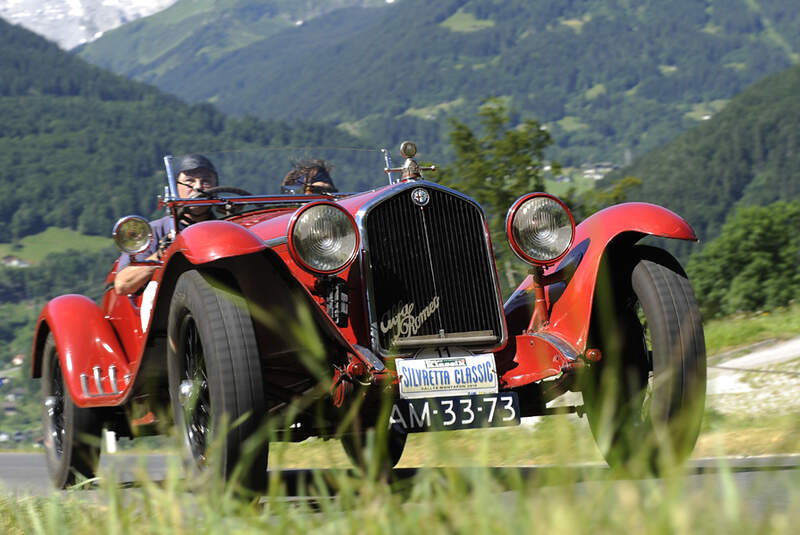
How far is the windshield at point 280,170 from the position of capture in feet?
21.4

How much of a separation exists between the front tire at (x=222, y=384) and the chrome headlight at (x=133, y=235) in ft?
4.64

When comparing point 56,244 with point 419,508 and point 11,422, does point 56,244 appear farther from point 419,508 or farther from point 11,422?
point 419,508

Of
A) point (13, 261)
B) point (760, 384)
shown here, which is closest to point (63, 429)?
point (760, 384)

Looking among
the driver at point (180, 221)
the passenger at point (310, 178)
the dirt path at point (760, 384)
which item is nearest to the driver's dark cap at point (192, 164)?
the driver at point (180, 221)

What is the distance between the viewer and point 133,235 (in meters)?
6.03

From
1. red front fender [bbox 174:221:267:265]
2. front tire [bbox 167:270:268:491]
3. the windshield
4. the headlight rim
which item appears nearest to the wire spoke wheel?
front tire [bbox 167:270:268:491]

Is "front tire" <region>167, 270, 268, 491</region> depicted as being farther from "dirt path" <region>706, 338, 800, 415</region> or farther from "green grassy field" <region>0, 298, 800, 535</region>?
"dirt path" <region>706, 338, 800, 415</region>

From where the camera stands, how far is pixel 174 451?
11.4 ft

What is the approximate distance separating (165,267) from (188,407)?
69 cm

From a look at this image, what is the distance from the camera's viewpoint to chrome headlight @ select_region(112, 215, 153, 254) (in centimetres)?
600

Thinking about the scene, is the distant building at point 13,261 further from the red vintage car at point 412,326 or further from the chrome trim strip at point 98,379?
the red vintage car at point 412,326

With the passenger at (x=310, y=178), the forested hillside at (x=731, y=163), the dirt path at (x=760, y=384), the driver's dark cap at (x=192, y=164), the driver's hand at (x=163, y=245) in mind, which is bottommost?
the forested hillside at (x=731, y=163)

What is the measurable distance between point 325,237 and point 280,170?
1.98 metres

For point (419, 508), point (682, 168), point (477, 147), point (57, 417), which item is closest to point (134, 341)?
point (57, 417)
